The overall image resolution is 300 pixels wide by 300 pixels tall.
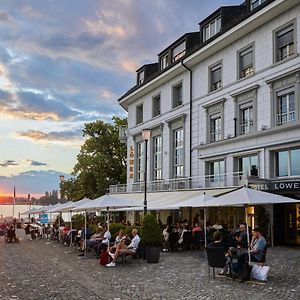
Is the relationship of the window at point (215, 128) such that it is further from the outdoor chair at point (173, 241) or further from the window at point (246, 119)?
the outdoor chair at point (173, 241)

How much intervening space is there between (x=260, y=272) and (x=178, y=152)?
22561mm

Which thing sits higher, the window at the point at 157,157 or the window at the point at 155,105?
the window at the point at 155,105

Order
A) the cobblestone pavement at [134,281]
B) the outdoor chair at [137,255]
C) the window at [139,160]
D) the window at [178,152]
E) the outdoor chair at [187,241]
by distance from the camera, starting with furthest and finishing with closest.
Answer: the window at [139,160], the window at [178,152], the outdoor chair at [187,241], the outdoor chair at [137,255], the cobblestone pavement at [134,281]

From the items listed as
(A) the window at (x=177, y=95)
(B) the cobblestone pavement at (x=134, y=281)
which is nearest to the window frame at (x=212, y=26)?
(A) the window at (x=177, y=95)

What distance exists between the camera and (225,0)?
1124 inches

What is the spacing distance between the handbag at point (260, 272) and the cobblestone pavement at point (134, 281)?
19cm

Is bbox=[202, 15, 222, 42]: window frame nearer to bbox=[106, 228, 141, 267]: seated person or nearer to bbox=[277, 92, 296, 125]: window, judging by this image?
bbox=[277, 92, 296, 125]: window

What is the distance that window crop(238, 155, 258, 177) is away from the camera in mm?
25266

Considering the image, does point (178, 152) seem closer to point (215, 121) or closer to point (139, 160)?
point (215, 121)

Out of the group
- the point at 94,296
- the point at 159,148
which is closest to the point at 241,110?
the point at 159,148

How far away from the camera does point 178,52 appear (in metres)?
35.1

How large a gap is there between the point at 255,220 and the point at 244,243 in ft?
28.8

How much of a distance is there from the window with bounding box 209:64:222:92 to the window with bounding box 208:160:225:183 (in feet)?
15.8

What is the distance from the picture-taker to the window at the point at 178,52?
113 feet
